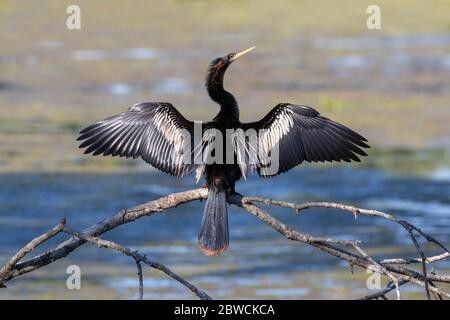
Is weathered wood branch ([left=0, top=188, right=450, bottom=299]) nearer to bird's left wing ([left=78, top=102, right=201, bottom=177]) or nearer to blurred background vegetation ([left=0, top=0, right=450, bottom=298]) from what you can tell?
bird's left wing ([left=78, top=102, right=201, bottom=177])

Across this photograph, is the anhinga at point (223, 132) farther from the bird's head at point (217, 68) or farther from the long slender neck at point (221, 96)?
the bird's head at point (217, 68)

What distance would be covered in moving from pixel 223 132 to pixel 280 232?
0.95 metres

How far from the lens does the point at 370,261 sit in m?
4.67

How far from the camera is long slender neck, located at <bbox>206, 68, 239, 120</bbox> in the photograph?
6176mm

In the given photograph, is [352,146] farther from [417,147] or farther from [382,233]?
[417,147]

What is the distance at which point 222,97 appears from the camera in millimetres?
6289

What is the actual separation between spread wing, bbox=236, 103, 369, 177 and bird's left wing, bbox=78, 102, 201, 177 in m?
0.29

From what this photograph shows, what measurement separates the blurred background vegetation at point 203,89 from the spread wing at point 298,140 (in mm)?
4387

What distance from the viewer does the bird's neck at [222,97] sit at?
6.17 metres

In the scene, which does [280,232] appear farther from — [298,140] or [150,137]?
[150,137]

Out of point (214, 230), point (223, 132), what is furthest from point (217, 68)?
point (214, 230)

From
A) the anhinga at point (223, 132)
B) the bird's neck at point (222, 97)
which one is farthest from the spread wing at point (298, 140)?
the bird's neck at point (222, 97)

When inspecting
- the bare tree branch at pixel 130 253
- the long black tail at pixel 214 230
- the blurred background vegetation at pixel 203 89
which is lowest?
the bare tree branch at pixel 130 253
